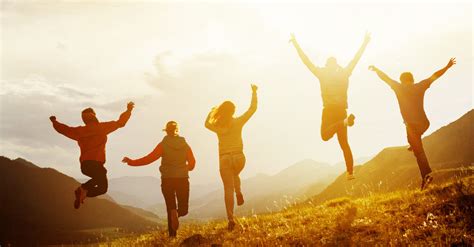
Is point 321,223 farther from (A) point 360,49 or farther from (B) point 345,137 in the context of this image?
(A) point 360,49

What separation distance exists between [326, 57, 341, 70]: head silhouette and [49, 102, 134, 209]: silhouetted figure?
5372 mm

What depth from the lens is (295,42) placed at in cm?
1049

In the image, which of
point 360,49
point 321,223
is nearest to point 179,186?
point 321,223

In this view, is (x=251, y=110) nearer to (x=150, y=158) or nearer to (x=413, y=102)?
(x=150, y=158)

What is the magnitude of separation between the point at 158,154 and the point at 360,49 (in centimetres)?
553

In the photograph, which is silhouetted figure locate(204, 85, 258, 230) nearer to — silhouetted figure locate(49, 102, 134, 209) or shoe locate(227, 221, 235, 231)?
shoe locate(227, 221, 235, 231)

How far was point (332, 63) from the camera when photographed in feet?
32.8

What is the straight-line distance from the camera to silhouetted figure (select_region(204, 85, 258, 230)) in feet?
28.6

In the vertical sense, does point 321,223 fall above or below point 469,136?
below

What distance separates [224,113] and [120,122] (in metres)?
2.72

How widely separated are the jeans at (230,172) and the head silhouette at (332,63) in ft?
10.3

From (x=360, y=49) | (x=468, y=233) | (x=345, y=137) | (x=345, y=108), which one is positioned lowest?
(x=468, y=233)

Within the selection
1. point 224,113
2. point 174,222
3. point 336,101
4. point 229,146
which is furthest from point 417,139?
point 174,222

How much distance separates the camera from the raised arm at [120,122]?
9.73 metres
